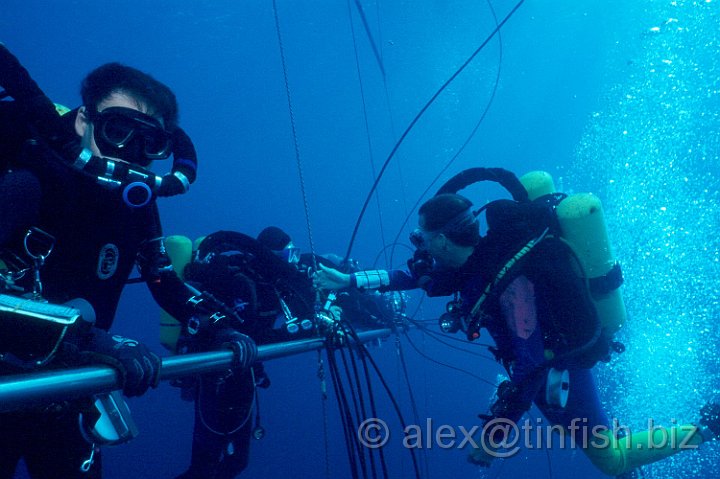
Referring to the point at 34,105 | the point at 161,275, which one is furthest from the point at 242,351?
the point at 34,105

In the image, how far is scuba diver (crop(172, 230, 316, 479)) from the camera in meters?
3.43

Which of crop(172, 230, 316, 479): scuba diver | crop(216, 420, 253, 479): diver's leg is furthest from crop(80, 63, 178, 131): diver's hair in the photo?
crop(216, 420, 253, 479): diver's leg

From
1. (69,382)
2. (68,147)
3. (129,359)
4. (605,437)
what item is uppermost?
(68,147)

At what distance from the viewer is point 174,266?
14.1 ft

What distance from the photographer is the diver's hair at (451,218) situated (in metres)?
3.26

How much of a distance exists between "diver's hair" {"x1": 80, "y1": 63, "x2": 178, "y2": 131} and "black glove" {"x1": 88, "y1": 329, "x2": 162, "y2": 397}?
1.07 metres

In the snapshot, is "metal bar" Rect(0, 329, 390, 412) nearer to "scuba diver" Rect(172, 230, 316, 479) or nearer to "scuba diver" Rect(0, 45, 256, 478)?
"scuba diver" Rect(0, 45, 256, 478)

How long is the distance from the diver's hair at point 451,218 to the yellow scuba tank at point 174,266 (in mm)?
2636

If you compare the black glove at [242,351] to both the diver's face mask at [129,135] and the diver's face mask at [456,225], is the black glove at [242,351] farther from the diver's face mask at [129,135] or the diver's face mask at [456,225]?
the diver's face mask at [456,225]

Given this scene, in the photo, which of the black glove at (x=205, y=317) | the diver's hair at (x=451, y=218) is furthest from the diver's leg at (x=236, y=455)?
the diver's hair at (x=451, y=218)

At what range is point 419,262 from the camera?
144 inches

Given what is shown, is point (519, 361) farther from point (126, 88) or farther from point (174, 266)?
point (174, 266)

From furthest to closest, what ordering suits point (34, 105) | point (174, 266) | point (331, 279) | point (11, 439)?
point (174, 266) < point (331, 279) < point (11, 439) < point (34, 105)

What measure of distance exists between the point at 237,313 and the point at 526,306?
216 centimetres
